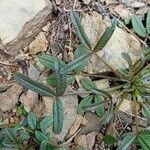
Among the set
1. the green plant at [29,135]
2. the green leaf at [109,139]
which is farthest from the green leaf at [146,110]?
the green plant at [29,135]

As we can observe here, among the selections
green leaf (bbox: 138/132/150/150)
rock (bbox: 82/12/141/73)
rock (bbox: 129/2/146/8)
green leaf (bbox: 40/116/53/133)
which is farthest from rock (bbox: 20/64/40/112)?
rock (bbox: 129/2/146/8)

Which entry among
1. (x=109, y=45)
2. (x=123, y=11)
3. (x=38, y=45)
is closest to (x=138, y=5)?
(x=123, y=11)

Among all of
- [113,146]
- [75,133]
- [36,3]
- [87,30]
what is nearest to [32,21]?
[36,3]

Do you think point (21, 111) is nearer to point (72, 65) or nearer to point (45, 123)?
point (45, 123)

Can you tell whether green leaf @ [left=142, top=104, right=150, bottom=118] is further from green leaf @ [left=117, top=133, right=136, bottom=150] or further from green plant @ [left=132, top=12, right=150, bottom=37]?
green plant @ [left=132, top=12, right=150, bottom=37]

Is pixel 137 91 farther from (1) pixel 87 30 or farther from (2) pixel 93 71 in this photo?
(1) pixel 87 30

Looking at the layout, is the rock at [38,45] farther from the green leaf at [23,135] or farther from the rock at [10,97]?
the green leaf at [23,135]
